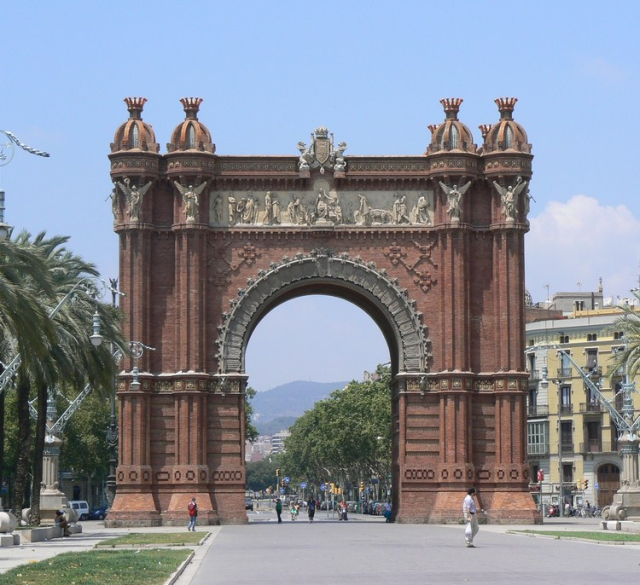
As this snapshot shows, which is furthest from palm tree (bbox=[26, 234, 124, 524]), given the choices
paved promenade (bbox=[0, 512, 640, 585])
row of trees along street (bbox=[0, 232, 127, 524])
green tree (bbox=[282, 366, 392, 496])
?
green tree (bbox=[282, 366, 392, 496])

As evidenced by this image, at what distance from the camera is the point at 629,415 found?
59.1 meters

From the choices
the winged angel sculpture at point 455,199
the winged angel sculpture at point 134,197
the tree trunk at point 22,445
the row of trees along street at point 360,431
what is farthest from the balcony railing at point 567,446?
the tree trunk at point 22,445

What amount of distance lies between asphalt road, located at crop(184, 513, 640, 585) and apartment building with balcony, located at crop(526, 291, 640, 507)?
57.0 meters

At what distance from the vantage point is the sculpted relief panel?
63.6 m

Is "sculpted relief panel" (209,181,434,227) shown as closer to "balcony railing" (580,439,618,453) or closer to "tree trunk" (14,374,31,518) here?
"tree trunk" (14,374,31,518)

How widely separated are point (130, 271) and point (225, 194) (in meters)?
5.12

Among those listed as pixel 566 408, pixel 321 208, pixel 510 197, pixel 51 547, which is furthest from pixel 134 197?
pixel 566 408

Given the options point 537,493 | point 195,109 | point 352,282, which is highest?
point 195,109

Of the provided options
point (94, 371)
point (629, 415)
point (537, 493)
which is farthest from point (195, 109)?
point (537, 493)

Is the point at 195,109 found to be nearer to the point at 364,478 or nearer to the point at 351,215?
the point at 351,215

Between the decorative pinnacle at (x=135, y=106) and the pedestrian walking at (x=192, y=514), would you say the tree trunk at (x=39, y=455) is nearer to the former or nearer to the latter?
the pedestrian walking at (x=192, y=514)

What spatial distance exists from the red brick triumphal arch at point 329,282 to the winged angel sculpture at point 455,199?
0.07 m

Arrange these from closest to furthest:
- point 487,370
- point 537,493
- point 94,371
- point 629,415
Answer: point 94,371 < point 629,415 < point 487,370 < point 537,493

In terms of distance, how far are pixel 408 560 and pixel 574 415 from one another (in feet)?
253
